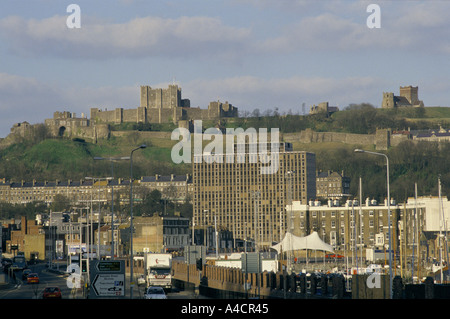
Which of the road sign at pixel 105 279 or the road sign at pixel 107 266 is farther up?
the road sign at pixel 107 266

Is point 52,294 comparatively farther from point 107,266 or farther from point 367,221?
point 367,221

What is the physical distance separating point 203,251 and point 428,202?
85660 mm

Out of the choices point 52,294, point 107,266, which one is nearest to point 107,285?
point 107,266

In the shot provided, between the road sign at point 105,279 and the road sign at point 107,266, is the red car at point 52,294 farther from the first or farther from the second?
the road sign at point 107,266

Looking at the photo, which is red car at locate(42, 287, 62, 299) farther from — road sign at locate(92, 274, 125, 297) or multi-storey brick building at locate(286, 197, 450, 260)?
multi-storey brick building at locate(286, 197, 450, 260)

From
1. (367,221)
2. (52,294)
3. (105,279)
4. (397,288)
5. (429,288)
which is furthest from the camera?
(367,221)

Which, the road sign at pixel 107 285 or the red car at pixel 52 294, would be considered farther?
the red car at pixel 52 294

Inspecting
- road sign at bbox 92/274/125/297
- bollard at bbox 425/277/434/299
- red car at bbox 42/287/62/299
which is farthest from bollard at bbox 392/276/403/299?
red car at bbox 42/287/62/299

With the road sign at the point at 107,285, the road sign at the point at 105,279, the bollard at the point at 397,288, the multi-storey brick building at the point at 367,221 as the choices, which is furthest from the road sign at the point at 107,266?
the multi-storey brick building at the point at 367,221

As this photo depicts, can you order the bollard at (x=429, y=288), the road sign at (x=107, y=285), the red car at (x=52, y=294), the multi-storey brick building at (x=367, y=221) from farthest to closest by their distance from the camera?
the multi-storey brick building at (x=367, y=221) < the red car at (x=52, y=294) < the bollard at (x=429, y=288) < the road sign at (x=107, y=285)

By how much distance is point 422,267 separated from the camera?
8844 cm

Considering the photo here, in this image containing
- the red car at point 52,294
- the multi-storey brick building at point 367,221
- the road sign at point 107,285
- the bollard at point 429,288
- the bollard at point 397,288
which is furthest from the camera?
the multi-storey brick building at point 367,221

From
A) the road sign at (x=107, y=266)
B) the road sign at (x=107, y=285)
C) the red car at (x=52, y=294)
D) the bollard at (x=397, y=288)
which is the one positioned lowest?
the red car at (x=52, y=294)
